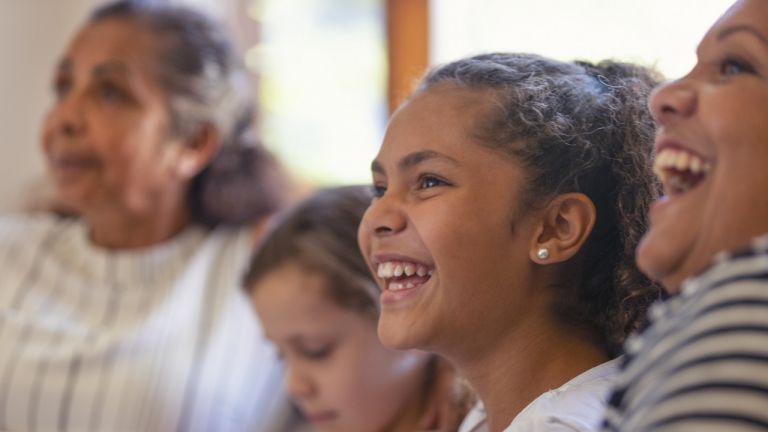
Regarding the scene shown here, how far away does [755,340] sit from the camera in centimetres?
64

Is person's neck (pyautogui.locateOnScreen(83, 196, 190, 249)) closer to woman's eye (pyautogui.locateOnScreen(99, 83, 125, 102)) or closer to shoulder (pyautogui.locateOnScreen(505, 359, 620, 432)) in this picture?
woman's eye (pyautogui.locateOnScreen(99, 83, 125, 102))

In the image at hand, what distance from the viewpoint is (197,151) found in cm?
225

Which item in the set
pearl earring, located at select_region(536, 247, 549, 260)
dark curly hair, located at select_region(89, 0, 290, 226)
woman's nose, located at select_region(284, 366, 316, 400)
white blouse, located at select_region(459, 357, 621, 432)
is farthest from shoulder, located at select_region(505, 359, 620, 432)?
dark curly hair, located at select_region(89, 0, 290, 226)

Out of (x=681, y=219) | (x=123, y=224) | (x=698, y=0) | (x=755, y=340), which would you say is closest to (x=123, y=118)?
(x=123, y=224)

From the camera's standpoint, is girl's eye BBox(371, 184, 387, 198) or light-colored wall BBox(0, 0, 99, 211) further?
light-colored wall BBox(0, 0, 99, 211)

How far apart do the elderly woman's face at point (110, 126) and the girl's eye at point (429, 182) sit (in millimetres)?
1148

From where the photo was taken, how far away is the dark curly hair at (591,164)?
1121 mm

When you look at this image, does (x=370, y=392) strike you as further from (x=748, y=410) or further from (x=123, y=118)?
(x=748, y=410)

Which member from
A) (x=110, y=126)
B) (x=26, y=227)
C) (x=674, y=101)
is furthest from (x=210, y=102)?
(x=674, y=101)

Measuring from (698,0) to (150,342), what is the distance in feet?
4.32

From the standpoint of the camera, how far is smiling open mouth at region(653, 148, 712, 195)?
0.84 m

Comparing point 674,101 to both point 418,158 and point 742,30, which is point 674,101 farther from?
point 418,158

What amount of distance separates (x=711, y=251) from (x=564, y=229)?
332 mm

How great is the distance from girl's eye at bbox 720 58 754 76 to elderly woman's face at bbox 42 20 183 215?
4.93 ft
